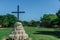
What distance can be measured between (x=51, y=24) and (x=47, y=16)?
1605 cm

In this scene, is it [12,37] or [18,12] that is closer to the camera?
[12,37]

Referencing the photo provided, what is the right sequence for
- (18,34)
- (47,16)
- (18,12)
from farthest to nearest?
(47,16), (18,12), (18,34)

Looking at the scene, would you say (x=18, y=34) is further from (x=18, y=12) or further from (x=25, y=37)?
(x=18, y=12)

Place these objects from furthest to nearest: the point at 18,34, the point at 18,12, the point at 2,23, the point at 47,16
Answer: the point at 47,16, the point at 2,23, the point at 18,12, the point at 18,34

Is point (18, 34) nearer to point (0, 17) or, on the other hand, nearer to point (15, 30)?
point (15, 30)

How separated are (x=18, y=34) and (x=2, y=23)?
212 ft

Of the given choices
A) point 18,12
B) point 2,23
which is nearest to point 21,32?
point 18,12

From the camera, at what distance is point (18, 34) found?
55.6ft

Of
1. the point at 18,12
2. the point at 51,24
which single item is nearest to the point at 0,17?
the point at 51,24

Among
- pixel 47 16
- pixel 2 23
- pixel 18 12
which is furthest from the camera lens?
pixel 47 16

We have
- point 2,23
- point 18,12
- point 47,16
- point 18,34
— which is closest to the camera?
point 18,34

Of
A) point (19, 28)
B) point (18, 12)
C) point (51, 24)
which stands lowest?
point (51, 24)

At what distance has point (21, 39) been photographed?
56.0 ft

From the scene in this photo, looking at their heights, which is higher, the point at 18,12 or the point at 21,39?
the point at 18,12
